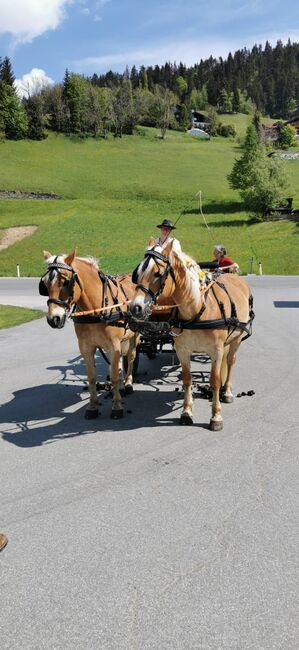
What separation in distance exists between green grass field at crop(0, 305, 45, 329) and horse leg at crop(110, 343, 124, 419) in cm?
903

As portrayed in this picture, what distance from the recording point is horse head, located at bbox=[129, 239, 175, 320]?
5703 millimetres

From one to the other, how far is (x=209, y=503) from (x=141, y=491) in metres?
0.70

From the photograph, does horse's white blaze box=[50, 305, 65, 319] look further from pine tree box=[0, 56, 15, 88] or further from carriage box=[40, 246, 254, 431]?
pine tree box=[0, 56, 15, 88]

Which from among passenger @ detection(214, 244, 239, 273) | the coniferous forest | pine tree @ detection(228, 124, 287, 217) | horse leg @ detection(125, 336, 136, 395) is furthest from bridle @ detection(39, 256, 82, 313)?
the coniferous forest

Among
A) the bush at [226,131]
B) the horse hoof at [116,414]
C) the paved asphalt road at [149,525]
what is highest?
the bush at [226,131]

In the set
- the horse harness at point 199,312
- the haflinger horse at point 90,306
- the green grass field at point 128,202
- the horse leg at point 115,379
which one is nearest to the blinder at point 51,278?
the haflinger horse at point 90,306

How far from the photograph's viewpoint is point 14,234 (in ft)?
158

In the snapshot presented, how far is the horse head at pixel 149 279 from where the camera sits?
570cm

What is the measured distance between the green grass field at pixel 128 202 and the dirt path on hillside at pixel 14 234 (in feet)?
3.25

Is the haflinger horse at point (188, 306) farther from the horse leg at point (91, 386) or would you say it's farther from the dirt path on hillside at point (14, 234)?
the dirt path on hillside at point (14, 234)

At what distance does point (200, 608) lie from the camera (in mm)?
3346

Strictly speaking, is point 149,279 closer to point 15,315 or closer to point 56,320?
point 56,320

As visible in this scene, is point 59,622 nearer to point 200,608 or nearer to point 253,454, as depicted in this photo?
point 200,608

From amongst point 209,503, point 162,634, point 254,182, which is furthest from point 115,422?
point 254,182
